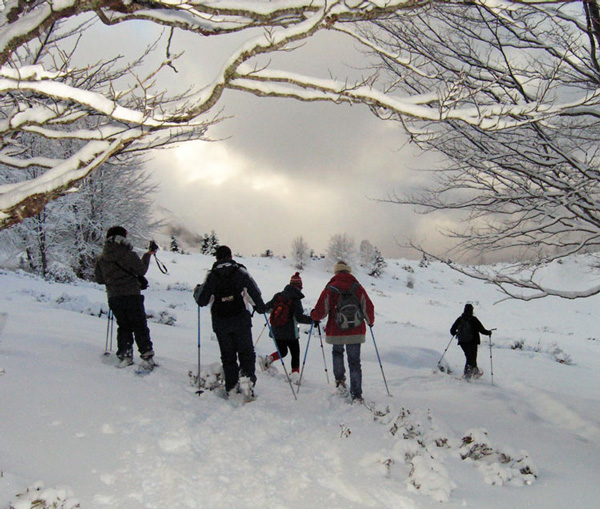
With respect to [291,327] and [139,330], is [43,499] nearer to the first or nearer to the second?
[139,330]

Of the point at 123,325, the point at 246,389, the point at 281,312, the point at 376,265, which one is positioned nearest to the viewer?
the point at 246,389

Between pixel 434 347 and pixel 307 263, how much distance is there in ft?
120

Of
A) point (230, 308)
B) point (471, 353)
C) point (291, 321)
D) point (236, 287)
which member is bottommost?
point (471, 353)

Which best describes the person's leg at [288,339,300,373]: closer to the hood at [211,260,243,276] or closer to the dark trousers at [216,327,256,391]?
the dark trousers at [216,327,256,391]

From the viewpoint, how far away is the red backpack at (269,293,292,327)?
6313 mm

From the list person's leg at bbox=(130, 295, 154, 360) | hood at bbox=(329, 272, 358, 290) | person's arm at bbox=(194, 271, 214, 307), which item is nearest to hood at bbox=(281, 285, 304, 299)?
hood at bbox=(329, 272, 358, 290)

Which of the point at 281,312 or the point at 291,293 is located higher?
the point at 291,293

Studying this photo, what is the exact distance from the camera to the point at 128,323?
16.3 feet

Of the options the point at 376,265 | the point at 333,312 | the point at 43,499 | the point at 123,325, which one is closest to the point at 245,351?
the point at 333,312

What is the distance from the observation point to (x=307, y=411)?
449 cm

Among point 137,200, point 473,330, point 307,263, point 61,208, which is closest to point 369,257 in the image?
point 307,263

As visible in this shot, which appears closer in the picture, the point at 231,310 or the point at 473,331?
the point at 231,310

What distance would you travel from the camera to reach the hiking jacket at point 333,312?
510cm

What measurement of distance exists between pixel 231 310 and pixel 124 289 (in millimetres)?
1498
